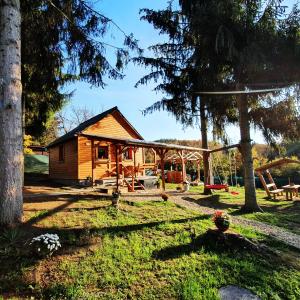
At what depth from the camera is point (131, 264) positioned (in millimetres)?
4957

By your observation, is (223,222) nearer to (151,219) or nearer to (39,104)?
(151,219)

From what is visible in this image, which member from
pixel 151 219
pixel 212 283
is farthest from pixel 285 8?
pixel 212 283

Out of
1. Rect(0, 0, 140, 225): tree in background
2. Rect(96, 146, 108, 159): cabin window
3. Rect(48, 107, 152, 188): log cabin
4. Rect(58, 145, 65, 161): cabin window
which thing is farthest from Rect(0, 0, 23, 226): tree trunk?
Rect(58, 145, 65, 161): cabin window

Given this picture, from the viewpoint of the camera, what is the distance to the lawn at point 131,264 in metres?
4.23

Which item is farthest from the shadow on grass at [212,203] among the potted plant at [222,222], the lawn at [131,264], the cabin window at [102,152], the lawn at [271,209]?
the cabin window at [102,152]

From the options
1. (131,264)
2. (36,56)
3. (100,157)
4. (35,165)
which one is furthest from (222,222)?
(35,165)

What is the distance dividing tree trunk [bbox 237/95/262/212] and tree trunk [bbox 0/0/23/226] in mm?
8030

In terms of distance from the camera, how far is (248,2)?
31.8 feet

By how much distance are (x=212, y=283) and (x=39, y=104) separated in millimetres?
11309

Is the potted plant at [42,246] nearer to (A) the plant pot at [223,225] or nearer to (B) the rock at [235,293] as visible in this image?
(B) the rock at [235,293]

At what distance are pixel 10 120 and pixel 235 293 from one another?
211 inches

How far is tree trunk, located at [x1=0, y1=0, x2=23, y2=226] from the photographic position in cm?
543

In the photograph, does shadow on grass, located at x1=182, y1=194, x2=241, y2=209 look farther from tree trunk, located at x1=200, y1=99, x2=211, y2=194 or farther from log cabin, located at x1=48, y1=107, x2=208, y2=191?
log cabin, located at x1=48, y1=107, x2=208, y2=191

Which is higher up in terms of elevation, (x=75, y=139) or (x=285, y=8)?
(x=285, y=8)
